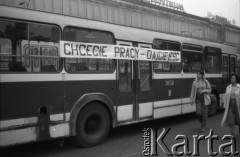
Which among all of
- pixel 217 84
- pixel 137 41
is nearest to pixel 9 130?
pixel 137 41

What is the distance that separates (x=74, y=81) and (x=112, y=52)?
4.35 feet

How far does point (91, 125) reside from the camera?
7.09 m

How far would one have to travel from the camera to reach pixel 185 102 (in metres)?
10.1

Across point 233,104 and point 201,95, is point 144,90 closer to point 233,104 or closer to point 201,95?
point 201,95

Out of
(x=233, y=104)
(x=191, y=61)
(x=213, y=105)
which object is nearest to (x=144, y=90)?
(x=233, y=104)

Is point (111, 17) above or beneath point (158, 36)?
above

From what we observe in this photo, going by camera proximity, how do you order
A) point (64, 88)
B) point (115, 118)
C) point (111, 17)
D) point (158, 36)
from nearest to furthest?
point (64, 88), point (115, 118), point (158, 36), point (111, 17)

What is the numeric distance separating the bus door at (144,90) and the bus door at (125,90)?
0.19m

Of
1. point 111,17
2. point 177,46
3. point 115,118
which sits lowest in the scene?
point 115,118

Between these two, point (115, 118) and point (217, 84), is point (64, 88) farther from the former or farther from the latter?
point (217, 84)

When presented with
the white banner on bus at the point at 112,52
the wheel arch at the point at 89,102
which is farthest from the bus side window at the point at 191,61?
the wheel arch at the point at 89,102

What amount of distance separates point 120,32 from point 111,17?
44.6ft

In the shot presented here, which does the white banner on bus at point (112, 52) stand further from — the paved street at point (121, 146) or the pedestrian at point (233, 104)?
the pedestrian at point (233, 104)

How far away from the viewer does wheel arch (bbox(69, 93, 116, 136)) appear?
6484 mm
